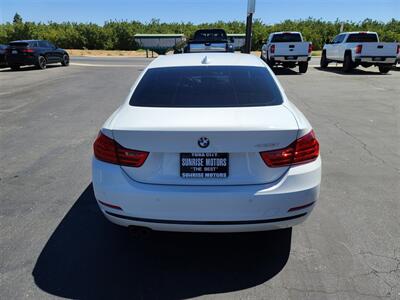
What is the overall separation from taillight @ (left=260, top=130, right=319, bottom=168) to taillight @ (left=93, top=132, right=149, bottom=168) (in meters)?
0.90

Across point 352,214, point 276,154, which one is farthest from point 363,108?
point 276,154

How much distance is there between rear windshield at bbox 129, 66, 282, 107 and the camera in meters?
3.51

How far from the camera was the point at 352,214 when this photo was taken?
4.15 metres

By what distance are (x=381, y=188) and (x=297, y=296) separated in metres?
2.58

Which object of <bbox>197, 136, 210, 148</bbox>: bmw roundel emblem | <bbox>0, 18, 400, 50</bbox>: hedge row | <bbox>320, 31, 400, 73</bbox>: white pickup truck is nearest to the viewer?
<bbox>197, 136, 210, 148</bbox>: bmw roundel emblem

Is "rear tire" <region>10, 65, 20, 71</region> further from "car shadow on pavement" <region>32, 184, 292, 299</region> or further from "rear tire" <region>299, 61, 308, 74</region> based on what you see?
"car shadow on pavement" <region>32, 184, 292, 299</region>

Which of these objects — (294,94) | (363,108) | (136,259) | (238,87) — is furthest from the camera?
(294,94)

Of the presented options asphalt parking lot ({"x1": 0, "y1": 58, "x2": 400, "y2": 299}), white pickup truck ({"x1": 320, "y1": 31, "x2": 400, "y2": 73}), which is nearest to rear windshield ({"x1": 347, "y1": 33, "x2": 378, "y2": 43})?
white pickup truck ({"x1": 320, "y1": 31, "x2": 400, "y2": 73})

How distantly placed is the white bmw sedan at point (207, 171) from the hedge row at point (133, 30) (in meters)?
52.6

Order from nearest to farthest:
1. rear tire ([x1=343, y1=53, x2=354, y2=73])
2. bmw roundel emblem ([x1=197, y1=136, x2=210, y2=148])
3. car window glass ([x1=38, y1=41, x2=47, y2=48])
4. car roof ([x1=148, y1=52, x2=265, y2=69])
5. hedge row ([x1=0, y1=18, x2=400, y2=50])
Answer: bmw roundel emblem ([x1=197, y1=136, x2=210, y2=148]) → car roof ([x1=148, y1=52, x2=265, y2=69]) → rear tire ([x1=343, y1=53, x2=354, y2=73]) → car window glass ([x1=38, y1=41, x2=47, y2=48]) → hedge row ([x1=0, y1=18, x2=400, y2=50])

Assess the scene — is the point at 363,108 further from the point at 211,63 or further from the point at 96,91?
the point at 96,91

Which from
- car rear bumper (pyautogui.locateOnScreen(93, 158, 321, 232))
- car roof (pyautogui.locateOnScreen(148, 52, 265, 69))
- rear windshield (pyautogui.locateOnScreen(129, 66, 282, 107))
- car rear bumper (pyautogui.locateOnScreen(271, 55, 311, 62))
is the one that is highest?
car roof (pyautogui.locateOnScreen(148, 52, 265, 69))

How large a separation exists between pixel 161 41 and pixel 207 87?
28531 millimetres

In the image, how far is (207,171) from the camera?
2889mm
